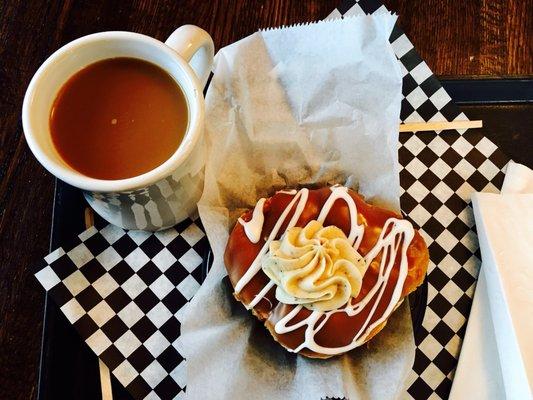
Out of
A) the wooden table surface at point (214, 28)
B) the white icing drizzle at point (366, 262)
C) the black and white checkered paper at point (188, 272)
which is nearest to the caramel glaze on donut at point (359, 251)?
the white icing drizzle at point (366, 262)

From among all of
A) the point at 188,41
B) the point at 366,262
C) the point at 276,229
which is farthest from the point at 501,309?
the point at 188,41

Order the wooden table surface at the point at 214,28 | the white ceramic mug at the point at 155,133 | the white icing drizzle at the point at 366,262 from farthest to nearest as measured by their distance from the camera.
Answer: the wooden table surface at the point at 214,28 → the white icing drizzle at the point at 366,262 → the white ceramic mug at the point at 155,133

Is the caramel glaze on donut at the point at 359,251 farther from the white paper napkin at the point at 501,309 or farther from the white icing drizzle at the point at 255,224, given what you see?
the white paper napkin at the point at 501,309

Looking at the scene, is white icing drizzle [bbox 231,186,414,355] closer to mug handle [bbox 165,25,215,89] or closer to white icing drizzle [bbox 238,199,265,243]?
white icing drizzle [bbox 238,199,265,243]

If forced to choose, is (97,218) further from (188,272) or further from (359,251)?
(359,251)

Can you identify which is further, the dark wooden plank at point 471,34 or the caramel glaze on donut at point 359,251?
the dark wooden plank at point 471,34

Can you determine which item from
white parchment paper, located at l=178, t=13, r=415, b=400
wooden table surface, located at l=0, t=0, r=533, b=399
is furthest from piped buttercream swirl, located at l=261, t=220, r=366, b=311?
wooden table surface, located at l=0, t=0, r=533, b=399
